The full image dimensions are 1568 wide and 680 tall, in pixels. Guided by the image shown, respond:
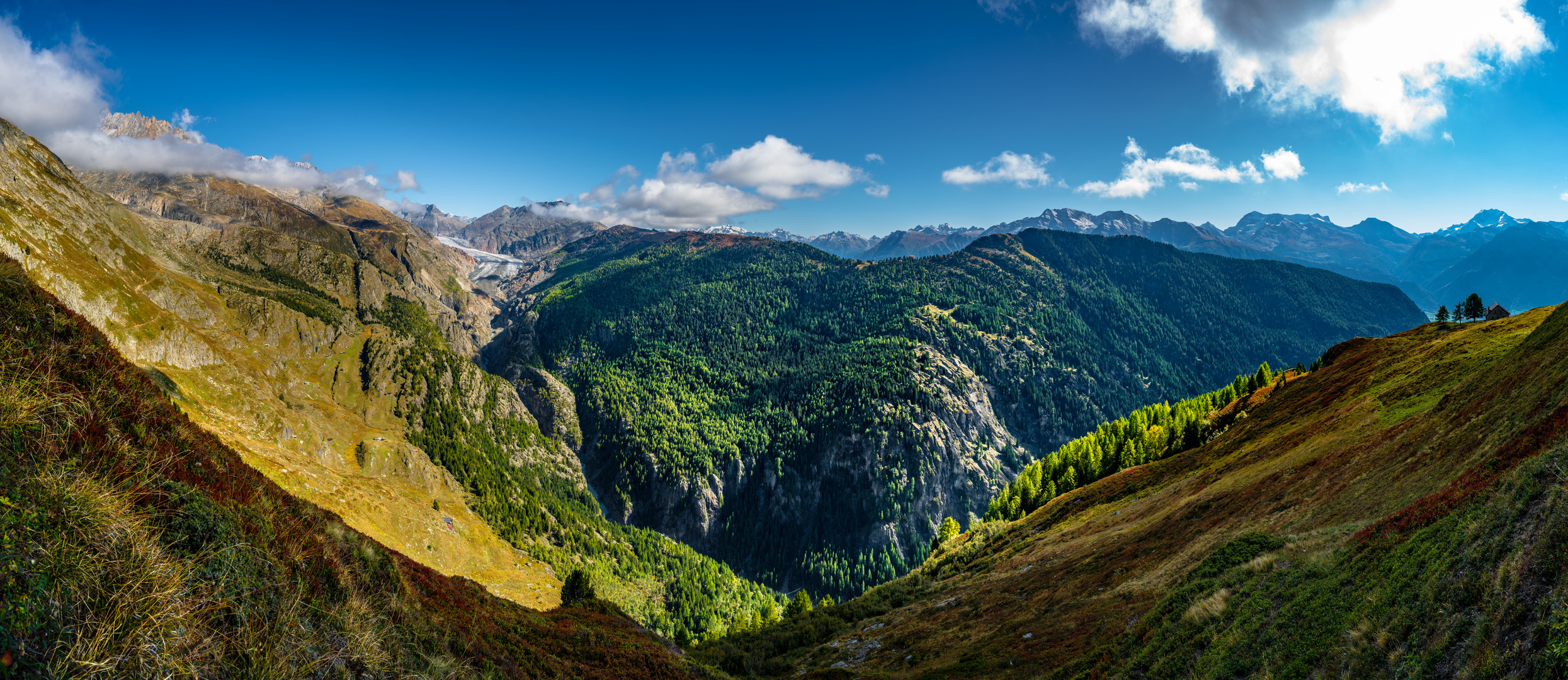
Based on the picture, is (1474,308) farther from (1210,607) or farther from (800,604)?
(800,604)

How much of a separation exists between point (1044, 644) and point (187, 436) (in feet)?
121

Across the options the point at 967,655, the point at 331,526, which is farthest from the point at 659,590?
the point at 331,526

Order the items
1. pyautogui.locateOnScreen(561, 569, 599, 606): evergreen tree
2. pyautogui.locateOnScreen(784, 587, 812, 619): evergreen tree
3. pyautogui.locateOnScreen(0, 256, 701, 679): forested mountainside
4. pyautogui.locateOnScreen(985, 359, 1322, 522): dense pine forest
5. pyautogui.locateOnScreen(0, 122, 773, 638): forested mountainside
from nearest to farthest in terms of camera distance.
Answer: pyautogui.locateOnScreen(0, 256, 701, 679): forested mountainside → pyautogui.locateOnScreen(561, 569, 599, 606): evergreen tree → pyautogui.locateOnScreen(784, 587, 812, 619): evergreen tree → pyautogui.locateOnScreen(985, 359, 1322, 522): dense pine forest → pyautogui.locateOnScreen(0, 122, 773, 638): forested mountainside

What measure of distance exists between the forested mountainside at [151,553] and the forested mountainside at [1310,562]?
70.5 ft

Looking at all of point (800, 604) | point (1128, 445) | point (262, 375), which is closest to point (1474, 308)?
point (1128, 445)

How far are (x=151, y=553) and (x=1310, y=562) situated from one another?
31.2 metres

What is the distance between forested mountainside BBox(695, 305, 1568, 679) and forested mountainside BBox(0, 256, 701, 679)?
21473 millimetres

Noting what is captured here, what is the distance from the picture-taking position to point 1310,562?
19.4 metres

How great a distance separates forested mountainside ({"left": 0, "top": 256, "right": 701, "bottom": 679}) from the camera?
570 centimetres

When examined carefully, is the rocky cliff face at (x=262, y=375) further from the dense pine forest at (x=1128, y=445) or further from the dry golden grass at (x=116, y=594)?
the dense pine forest at (x=1128, y=445)

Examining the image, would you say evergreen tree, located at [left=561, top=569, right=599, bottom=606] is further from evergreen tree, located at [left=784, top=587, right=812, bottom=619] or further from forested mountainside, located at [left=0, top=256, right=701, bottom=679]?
evergreen tree, located at [left=784, top=587, right=812, bottom=619]

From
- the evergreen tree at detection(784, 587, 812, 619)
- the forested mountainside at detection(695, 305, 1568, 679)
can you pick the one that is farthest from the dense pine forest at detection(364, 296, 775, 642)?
the forested mountainside at detection(695, 305, 1568, 679)

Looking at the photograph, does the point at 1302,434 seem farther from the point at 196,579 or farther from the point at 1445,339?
the point at 196,579

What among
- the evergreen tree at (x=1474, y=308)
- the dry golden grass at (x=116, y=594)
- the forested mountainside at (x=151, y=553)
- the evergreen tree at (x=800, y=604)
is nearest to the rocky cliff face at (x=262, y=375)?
the evergreen tree at (x=800, y=604)
